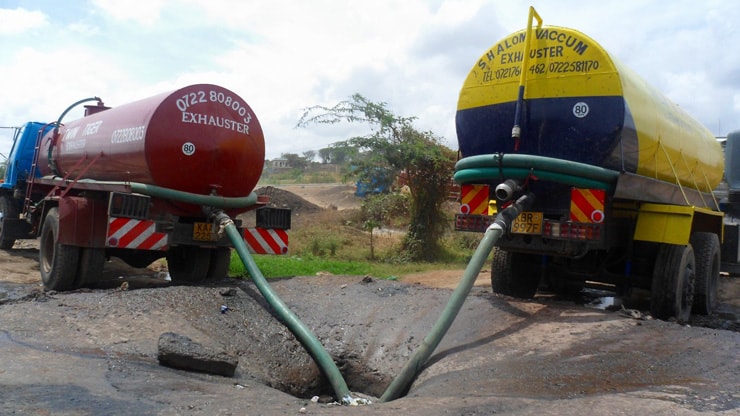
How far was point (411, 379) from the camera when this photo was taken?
4.58m

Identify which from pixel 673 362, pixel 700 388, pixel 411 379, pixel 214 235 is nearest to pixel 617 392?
pixel 700 388

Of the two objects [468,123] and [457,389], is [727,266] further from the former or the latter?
[457,389]

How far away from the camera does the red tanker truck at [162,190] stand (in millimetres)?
6562

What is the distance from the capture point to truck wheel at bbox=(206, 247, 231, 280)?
25.7 feet

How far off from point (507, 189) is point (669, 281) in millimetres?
1947

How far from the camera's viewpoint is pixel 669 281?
585cm

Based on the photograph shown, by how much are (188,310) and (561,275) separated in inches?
166

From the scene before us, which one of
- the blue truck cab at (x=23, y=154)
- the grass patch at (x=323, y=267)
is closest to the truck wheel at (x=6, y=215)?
the blue truck cab at (x=23, y=154)

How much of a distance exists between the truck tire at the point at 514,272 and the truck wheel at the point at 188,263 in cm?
363

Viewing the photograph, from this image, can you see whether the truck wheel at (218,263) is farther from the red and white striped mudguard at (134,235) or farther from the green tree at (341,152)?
the green tree at (341,152)

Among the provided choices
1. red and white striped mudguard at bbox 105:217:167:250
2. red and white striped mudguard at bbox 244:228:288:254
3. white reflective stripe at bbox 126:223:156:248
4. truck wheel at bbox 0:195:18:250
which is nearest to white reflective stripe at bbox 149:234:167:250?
red and white striped mudguard at bbox 105:217:167:250

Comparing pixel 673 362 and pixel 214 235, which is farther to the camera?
pixel 214 235

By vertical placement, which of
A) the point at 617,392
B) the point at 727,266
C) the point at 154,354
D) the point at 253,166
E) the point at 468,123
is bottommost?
the point at 154,354

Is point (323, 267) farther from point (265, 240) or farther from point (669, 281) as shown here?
point (669, 281)
